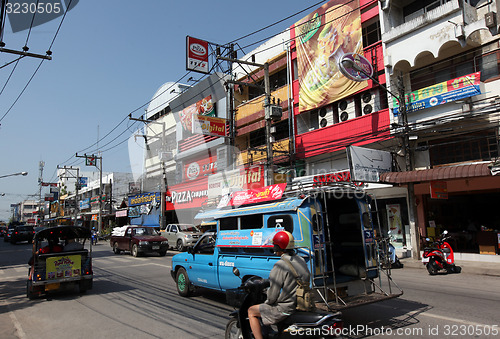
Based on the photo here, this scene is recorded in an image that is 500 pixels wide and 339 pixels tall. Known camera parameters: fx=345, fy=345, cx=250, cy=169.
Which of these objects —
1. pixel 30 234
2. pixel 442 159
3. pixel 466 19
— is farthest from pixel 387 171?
pixel 30 234

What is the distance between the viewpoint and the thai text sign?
2622cm

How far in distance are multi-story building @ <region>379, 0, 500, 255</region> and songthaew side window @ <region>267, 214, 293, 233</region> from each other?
10.6m

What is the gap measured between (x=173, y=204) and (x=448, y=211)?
25126mm

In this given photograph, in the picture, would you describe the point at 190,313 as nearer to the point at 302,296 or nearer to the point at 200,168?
the point at 302,296

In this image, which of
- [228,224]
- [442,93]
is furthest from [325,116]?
[228,224]

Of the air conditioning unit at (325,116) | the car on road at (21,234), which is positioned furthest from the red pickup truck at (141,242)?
the car on road at (21,234)

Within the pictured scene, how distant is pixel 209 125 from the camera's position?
1062 inches

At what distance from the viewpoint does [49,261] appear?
31.2 feet

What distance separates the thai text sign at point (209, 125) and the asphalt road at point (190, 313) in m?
16.7

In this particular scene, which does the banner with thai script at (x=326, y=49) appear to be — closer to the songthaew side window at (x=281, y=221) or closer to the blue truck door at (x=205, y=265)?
the blue truck door at (x=205, y=265)

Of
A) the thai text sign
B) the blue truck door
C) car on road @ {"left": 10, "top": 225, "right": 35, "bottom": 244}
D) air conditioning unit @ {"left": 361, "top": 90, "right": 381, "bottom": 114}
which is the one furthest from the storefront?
the blue truck door

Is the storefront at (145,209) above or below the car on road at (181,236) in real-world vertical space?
above

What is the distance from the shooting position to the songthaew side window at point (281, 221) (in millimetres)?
6102

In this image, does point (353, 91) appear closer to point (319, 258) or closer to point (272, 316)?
point (319, 258)
